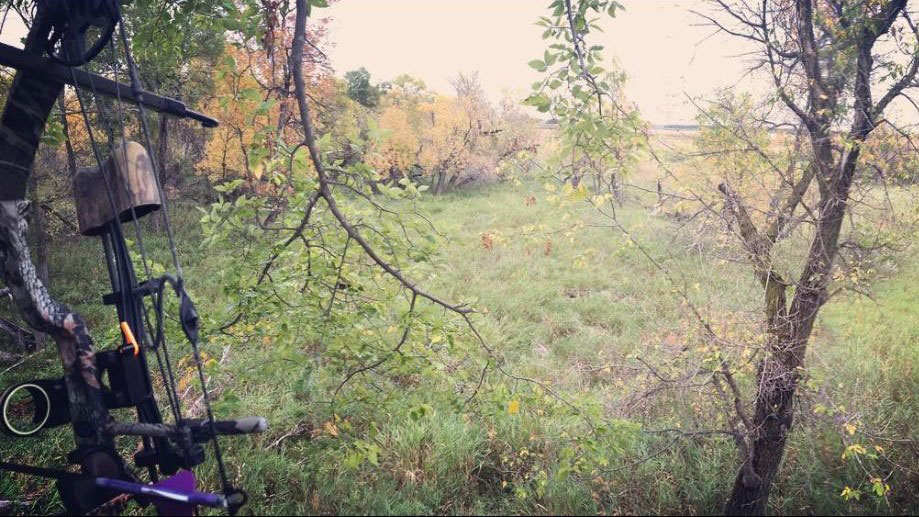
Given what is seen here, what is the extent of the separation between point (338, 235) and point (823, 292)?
13.5 feet

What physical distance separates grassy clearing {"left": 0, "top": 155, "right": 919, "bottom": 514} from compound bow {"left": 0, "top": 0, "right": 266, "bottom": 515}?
455 millimetres

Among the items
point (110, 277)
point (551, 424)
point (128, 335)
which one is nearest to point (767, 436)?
point (551, 424)

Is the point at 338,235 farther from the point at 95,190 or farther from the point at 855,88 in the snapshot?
the point at 855,88

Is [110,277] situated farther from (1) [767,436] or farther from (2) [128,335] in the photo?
(1) [767,436]

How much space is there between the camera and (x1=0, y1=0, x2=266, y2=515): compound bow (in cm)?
216

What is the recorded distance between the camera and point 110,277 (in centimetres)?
235

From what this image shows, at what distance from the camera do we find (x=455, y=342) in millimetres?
3213

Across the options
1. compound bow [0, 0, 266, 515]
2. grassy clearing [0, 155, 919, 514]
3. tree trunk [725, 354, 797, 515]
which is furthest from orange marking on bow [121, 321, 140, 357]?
tree trunk [725, 354, 797, 515]

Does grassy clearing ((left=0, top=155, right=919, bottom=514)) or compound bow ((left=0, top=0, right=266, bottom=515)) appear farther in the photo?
grassy clearing ((left=0, top=155, right=919, bottom=514))

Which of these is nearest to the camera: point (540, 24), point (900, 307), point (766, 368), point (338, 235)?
point (540, 24)

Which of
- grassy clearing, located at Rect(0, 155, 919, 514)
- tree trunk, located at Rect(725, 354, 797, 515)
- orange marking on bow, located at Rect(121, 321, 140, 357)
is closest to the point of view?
orange marking on bow, located at Rect(121, 321, 140, 357)

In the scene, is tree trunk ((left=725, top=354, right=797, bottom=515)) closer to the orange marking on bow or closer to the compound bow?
the compound bow

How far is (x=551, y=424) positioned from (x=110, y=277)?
435cm

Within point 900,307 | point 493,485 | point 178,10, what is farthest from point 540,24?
point 900,307
